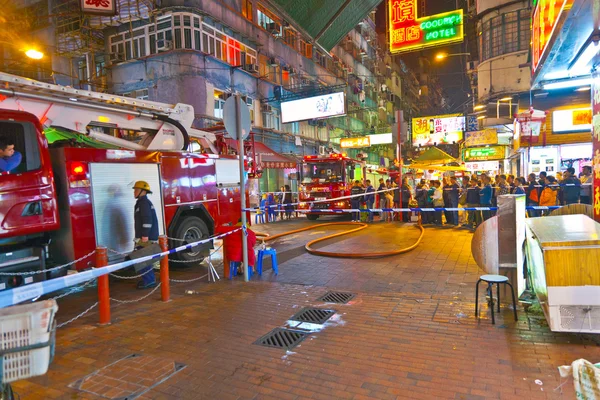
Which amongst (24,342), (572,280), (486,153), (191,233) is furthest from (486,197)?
Result: (486,153)

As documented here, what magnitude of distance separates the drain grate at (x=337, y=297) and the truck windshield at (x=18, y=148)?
481cm

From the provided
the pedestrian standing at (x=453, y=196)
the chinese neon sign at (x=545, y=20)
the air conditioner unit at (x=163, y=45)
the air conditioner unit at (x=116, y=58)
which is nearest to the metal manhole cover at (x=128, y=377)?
the chinese neon sign at (x=545, y=20)

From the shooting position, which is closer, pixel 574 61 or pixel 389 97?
pixel 574 61

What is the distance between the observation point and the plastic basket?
7.45 ft

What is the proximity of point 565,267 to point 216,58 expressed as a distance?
74.5 ft

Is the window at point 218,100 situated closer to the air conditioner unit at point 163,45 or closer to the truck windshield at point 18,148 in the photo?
the air conditioner unit at point 163,45

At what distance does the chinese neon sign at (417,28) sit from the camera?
1370 centimetres

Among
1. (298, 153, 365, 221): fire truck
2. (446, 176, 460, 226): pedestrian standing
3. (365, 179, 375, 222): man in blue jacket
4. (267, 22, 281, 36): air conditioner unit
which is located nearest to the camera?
(446, 176, 460, 226): pedestrian standing

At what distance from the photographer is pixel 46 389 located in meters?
3.57

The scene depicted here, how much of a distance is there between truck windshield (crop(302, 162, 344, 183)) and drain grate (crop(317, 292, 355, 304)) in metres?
12.7

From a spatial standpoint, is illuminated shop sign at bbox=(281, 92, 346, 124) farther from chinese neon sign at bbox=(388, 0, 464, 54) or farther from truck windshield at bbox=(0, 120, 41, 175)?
truck windshield at bbox=(0, 120, 41, 175)

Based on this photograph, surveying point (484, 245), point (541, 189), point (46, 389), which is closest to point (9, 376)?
point (46, 389)

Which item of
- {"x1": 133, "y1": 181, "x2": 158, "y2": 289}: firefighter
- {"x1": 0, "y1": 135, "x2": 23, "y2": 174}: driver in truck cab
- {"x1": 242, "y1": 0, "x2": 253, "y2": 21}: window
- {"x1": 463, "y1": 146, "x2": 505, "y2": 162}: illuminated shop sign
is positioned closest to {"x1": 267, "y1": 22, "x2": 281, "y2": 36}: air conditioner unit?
{"x1": 242, "y1": 0, "x2": 253, "y2": 21}: window

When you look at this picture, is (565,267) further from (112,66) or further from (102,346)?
(112,66)
